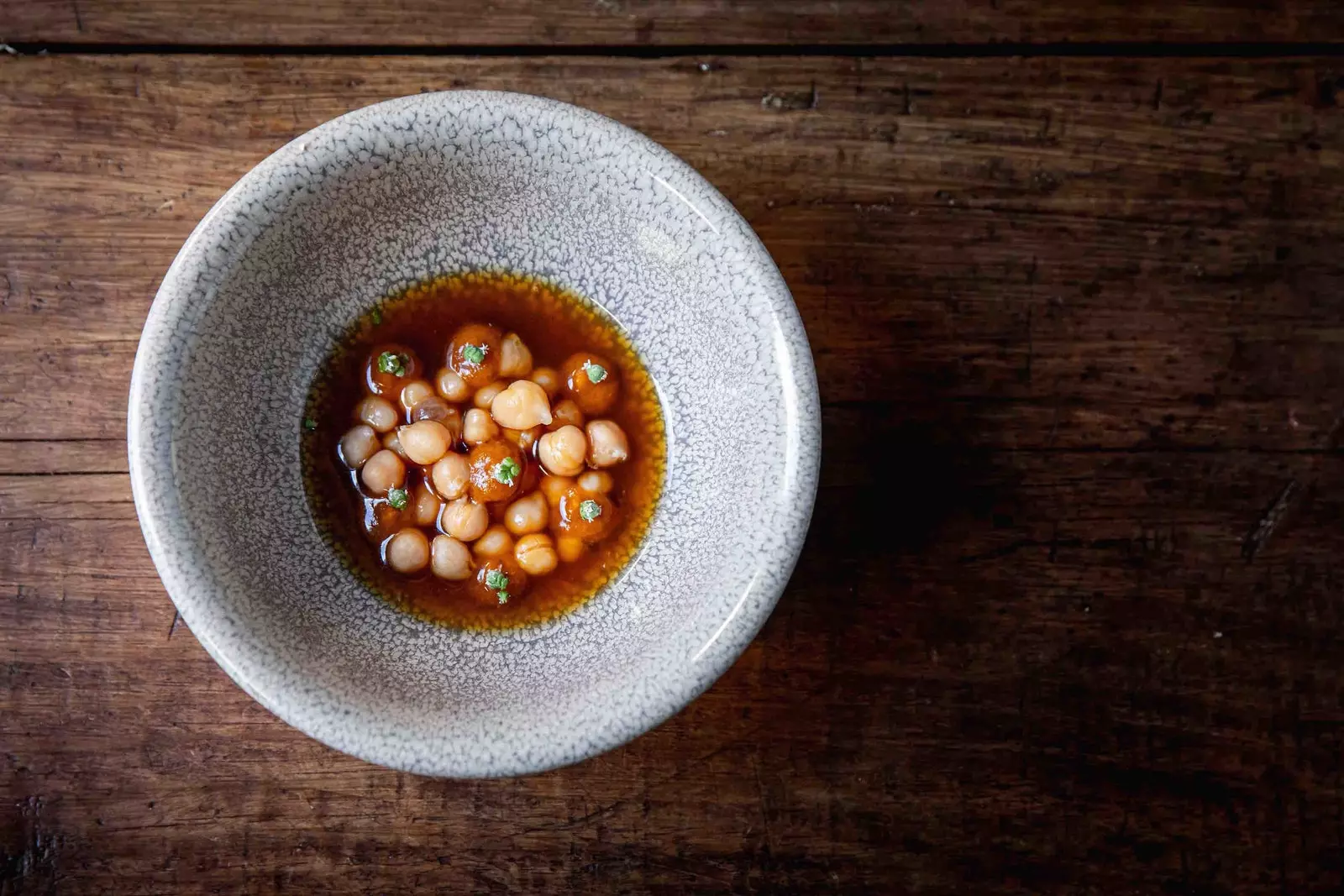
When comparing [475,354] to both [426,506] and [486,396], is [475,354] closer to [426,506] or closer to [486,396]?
[486,396]

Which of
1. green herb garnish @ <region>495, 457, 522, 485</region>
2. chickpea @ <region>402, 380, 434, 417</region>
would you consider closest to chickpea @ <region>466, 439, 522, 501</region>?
green herb garnish @ <region>495, 457, 522, 485</region>

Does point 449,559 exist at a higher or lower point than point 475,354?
lower

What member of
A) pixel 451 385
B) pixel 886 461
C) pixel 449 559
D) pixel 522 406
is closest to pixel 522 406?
pixel 522 406

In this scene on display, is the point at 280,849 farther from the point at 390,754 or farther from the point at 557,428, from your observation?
the point at 557,428

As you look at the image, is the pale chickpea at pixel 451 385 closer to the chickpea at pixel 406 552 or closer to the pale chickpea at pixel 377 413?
the pale chickpea at pixel 377 413

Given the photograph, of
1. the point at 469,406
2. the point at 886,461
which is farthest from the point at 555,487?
the point at 886,461

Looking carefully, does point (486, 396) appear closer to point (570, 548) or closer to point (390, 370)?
point (390, 370)

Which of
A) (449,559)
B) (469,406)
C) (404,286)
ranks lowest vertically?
(449,559)

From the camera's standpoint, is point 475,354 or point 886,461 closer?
point 475,354

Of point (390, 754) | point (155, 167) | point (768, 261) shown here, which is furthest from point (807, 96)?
point (390, 754)
